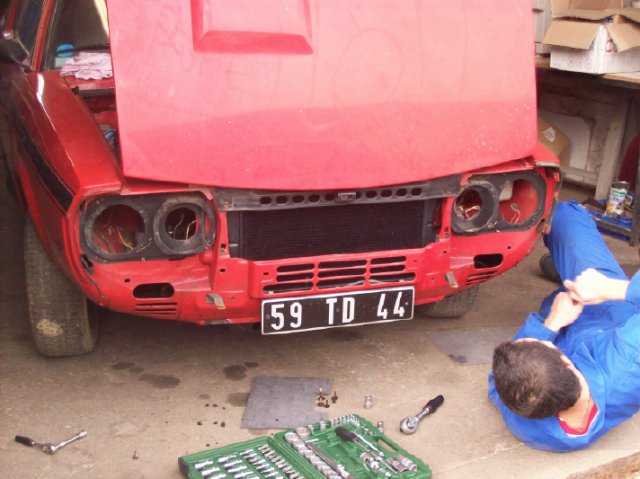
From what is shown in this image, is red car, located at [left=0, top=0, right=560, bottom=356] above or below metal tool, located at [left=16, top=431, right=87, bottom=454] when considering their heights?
above

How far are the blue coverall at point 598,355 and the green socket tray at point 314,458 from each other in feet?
1.57

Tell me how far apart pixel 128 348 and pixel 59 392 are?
487 millimetres

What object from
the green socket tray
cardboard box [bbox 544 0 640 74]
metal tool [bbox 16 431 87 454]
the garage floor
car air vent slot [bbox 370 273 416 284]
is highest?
cardboard box [bbox 544 0 640 74]

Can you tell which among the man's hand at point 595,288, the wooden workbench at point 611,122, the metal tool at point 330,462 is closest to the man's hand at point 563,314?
the man's hand at point 595,288

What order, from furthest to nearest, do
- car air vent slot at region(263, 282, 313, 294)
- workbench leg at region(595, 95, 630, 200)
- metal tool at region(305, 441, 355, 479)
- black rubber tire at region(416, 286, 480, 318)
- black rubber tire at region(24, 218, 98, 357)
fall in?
workbench leg at region(595, 95, 630, 200), black rubber tire at region(416, 286, 480, 318), black rubber tire at region(24, 218, 98, 357), car air vent slot at region(263, 282, 313, 294), metal tool at region(305, 441, 355, 479)

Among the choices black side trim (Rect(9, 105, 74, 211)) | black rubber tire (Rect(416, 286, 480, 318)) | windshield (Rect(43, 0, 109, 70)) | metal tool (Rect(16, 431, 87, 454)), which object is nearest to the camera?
black side trim (Rect(9, 105, 74, 211))

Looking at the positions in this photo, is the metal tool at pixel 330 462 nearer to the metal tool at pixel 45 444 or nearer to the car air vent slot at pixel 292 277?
the car air vent slot at pixel 292 277

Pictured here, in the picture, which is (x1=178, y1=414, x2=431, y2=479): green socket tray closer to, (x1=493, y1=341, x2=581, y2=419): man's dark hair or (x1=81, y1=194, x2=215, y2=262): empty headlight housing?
(x1=493, y1=341, x2=581, y2=419): man's dark hair

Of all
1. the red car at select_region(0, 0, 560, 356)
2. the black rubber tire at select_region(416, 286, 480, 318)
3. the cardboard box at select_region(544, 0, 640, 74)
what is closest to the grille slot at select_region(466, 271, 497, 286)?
the red car at select_region(0, 0, 560, 356)

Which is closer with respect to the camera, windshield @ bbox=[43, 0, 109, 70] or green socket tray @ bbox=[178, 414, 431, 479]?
green socket tray @ bbox=[178, 414, 431, 479]

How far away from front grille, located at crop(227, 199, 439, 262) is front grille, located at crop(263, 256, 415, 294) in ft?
0.11

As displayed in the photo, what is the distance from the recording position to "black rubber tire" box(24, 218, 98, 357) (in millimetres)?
3588

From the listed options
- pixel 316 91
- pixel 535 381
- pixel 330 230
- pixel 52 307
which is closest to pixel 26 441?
pixel 52 307

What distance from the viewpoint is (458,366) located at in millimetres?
3904
